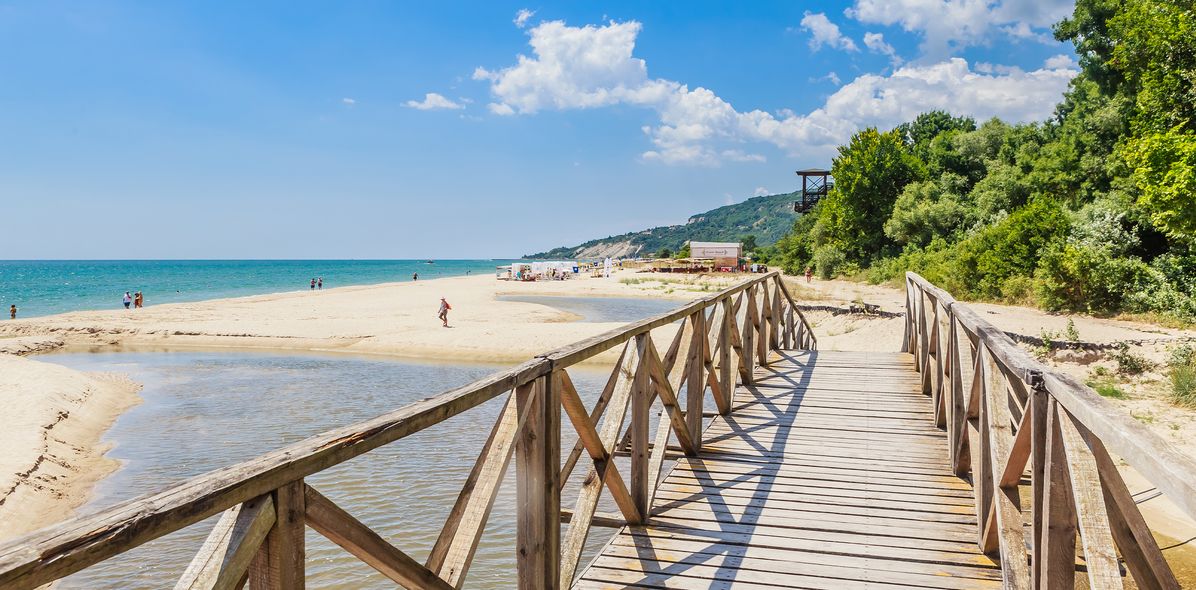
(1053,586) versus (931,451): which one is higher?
(1053,586)

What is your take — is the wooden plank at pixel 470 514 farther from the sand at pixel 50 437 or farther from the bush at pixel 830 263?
the bush at pixel 830 263

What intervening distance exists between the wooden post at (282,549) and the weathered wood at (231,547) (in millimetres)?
29

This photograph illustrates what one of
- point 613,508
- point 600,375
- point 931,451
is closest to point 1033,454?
point 931,451

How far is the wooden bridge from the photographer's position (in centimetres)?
163

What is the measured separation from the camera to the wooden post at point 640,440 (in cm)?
453

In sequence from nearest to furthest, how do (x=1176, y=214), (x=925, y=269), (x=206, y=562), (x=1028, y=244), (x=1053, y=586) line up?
(x=206, y=562) < (x=1053, y=586) < (x=1176, y=214) < (x=1028, y=244) < (x=925, y=269)

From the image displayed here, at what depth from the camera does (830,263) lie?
45.7 meters

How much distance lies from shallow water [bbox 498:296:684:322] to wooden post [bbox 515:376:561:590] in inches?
1005

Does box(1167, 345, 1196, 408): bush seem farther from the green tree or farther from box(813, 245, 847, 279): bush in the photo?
the green tree

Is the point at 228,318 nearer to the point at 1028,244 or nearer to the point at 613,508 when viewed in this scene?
the point at 613,508

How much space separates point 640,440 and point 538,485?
1662 mm

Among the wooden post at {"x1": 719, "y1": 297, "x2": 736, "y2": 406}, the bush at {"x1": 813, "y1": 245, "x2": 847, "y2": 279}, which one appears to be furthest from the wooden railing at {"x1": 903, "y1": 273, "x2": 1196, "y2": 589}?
the bush at {"x1": 813, "y1": 245, "x2": 847, "y2": 279}

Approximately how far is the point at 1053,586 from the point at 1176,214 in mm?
15251

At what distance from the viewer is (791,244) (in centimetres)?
5553
